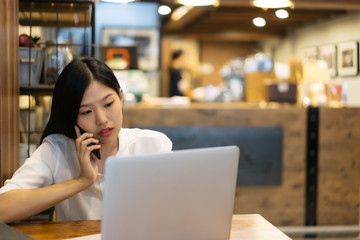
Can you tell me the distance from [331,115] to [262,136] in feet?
2.18

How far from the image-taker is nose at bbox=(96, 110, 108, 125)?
1.83m

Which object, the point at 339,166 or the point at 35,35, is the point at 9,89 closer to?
the point at 35,35

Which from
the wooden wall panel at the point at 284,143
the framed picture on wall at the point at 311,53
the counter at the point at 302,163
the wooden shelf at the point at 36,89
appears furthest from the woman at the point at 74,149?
the framed picture on wall at the point at 311,53

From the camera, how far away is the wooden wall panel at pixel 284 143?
4.55 meters

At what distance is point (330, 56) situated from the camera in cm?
992

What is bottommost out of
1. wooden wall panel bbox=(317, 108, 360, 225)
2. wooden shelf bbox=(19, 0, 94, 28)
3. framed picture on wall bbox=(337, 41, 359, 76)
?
wooden wall panel bbox=(317, 108, 360, 225)

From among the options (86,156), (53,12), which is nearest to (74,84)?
(86,156)

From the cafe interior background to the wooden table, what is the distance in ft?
1.76

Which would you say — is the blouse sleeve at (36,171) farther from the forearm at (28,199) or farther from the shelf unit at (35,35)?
the shelf unit at (35,35)

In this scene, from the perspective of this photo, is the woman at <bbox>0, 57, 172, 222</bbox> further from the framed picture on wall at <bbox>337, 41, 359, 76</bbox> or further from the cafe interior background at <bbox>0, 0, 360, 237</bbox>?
the framed picture on wall at <bbox>337, 41, 359, 76</bbox>

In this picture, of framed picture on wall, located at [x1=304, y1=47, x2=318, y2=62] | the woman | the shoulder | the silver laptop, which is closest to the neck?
the woman

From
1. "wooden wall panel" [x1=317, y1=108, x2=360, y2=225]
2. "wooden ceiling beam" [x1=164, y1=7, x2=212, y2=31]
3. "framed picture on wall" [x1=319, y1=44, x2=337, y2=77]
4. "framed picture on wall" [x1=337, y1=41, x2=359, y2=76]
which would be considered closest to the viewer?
"wooden wall panel" [x1=317, y1=108, x2=360, y2=225]

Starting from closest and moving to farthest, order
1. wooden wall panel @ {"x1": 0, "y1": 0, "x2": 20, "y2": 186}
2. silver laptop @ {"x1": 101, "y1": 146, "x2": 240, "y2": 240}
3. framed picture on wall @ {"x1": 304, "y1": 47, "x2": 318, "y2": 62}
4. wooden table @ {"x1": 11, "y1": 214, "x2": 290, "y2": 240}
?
silver laptop @ {"x1": 101, "y1": 146, "x2": 240, "y2": 240} < wooden table @ {"x1": 11, "y1": 214, "x2": 290, "y2": 240} < wooden wall panel @ {"x1": 0, "y1": 0, "x2": 20, "y2": 186} < framed picture on wall @ {"x1": 304, "y1": 47, "x2": 318, "y2": 62}

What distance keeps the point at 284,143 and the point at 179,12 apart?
18.2 ft
